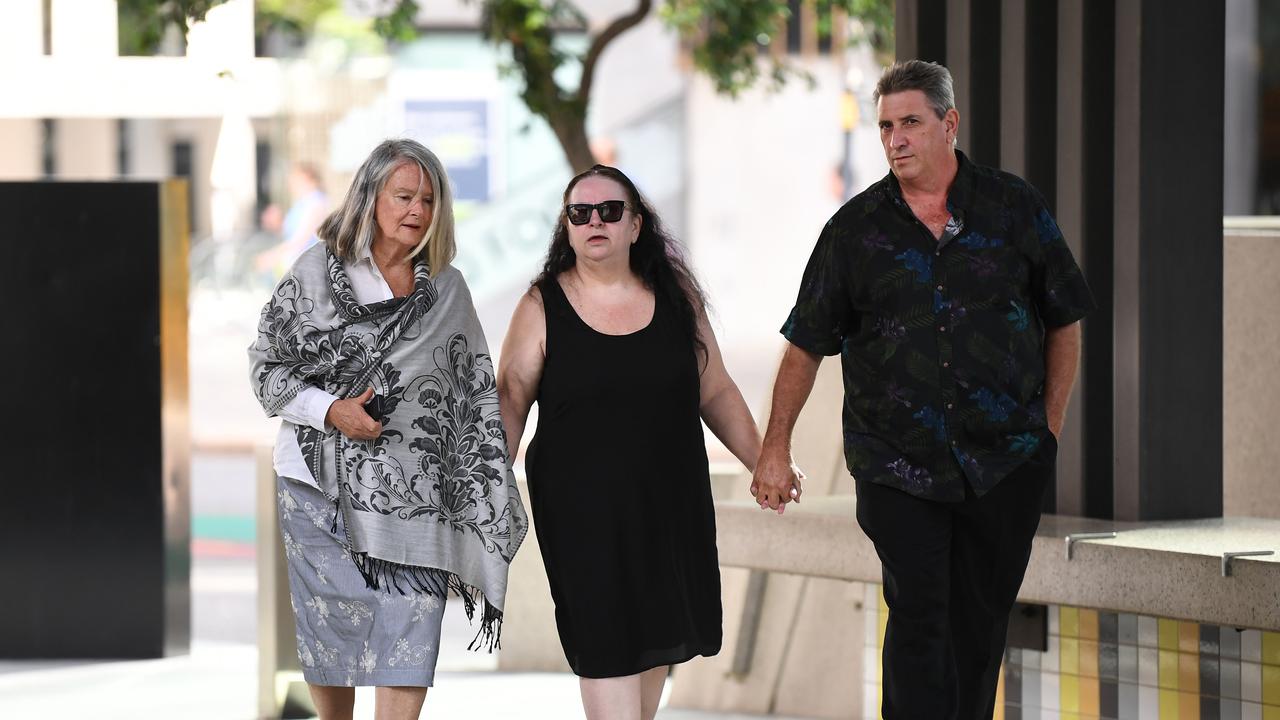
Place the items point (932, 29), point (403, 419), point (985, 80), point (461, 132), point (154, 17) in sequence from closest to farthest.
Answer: point (403, 419) < point (985, 80) < point (932, 29) < point (154, 17) < point (461, 132)

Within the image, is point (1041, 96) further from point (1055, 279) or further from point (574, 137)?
point (574, 137)

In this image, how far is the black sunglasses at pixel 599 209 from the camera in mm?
4297

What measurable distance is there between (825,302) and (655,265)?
555mm

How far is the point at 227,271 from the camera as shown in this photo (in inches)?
1117

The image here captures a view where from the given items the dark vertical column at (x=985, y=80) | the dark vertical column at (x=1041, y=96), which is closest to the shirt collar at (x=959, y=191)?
the dark vertical column at (x=1041, y=96)

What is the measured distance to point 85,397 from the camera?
784 centimetres

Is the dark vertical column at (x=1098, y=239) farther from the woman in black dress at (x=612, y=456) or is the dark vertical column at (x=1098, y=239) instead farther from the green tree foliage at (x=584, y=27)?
the green tree foliage at (x=584, y=27)

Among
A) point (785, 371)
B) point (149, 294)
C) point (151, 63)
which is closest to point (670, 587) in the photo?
point (785, 371)

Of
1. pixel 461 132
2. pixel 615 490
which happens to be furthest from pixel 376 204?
pixel 461 132

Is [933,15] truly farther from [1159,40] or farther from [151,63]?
[151,63]

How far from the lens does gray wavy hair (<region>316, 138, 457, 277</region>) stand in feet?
13.7

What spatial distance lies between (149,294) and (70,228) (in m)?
0.45

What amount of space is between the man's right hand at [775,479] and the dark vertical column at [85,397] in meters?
4.27

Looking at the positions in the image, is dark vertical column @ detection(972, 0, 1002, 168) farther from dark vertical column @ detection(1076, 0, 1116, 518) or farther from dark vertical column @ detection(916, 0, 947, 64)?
dark vertical column @ detection(1076, 0, 1116, 518)
